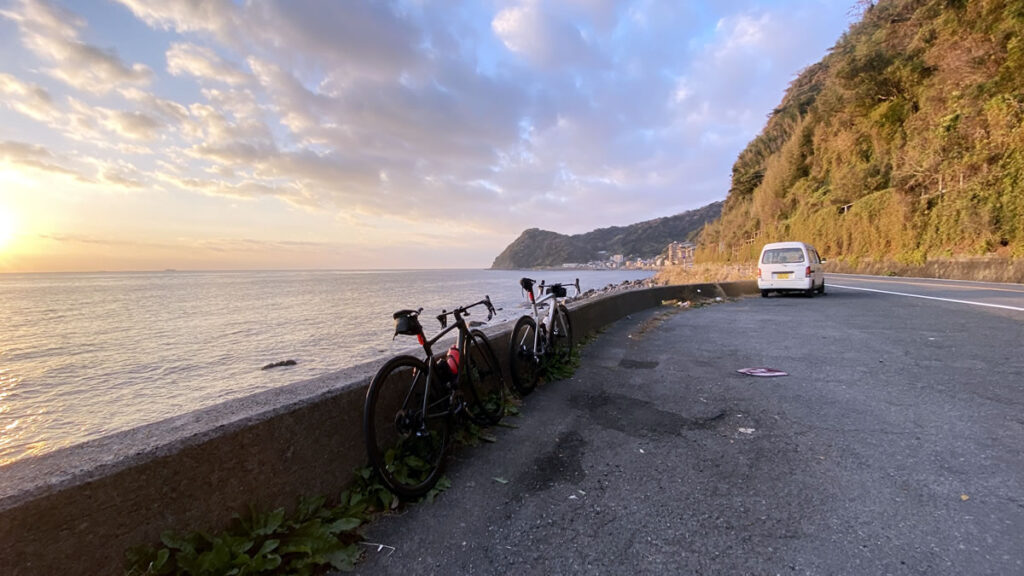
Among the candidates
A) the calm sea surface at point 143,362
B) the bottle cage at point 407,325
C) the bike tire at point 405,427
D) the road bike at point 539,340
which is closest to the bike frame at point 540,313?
the road bike at point 539,340

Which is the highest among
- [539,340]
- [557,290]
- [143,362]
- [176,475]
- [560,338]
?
[557,290]

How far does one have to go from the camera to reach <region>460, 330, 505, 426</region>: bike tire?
356 cm

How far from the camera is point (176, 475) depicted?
1.76 m

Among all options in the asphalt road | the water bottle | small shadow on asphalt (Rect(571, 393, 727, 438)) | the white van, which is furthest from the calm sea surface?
the white van

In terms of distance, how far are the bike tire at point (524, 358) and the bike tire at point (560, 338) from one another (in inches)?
18.1

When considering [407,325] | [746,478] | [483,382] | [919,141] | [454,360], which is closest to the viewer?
[746,478]

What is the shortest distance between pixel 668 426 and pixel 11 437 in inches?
457

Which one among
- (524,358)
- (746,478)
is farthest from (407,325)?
(746,478)

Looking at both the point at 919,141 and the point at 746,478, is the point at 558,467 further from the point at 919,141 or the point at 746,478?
the point at 919,141

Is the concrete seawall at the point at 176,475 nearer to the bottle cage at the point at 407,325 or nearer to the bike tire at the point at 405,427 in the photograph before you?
the bike tire at the point at 405,427

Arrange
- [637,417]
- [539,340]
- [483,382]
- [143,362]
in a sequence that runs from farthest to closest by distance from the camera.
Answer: [143,362]
[539,340]
[483,382]
[637,417]

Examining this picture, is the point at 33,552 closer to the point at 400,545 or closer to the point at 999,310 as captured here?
the point at 400,545

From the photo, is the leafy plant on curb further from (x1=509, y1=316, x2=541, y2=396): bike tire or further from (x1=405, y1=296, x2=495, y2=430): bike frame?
(x1=509, y1=316, x2=541, y2=396): bike tire

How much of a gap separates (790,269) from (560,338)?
438 inches
